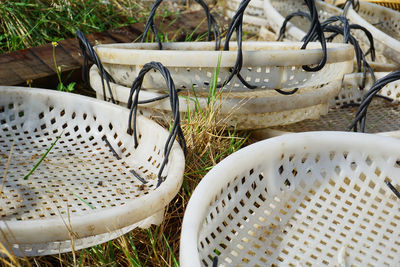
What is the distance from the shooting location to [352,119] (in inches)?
77.6

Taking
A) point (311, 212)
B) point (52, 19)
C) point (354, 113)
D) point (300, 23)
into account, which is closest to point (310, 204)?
point (311, 212)

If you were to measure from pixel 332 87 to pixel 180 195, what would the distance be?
639 millimetres

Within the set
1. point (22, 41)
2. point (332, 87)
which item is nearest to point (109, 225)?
point (332, 87)

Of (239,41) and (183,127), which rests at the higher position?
(239,41)

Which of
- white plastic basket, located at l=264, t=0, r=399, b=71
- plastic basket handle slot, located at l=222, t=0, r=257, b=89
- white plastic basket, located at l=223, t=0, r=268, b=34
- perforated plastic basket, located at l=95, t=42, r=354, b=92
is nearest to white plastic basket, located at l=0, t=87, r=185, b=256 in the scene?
perforated plastic basket, located at l=95, t=42, r=354, b=92

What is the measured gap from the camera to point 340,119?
198cm

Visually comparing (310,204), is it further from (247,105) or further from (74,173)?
(74,173)

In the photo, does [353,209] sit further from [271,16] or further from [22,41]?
[22,41]

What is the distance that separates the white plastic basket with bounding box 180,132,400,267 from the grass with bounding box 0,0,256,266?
0.55 feet

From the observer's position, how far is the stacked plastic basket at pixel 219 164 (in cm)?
113

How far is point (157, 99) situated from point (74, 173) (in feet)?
1.01

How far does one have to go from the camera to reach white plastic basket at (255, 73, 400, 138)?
1.88 metres

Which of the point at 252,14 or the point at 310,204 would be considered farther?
the point at 252,14

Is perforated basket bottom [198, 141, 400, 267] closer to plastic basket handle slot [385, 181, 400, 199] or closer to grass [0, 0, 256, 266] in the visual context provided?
plastic basket handle slot [385, 181, 400, 199]
